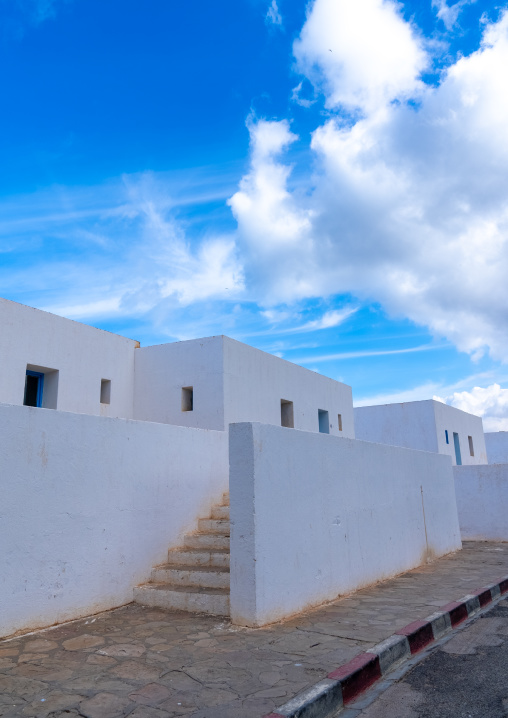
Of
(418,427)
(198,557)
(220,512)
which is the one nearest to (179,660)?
(198,557)

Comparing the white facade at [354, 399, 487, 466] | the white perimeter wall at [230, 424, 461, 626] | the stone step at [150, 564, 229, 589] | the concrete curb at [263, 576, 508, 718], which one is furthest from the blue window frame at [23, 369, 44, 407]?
the white facade at [354, 399, 487, 466]

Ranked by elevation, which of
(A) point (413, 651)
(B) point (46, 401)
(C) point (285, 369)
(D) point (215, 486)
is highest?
(C) point (285, 369)

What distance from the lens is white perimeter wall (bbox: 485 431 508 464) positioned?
33.8 m

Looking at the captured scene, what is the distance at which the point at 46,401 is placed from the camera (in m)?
11.7

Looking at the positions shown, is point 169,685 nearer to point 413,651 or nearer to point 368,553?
point 413,651

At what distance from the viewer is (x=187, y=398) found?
13539mm

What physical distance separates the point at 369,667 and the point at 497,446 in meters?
33.4

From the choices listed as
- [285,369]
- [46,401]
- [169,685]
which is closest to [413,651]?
[169,685]

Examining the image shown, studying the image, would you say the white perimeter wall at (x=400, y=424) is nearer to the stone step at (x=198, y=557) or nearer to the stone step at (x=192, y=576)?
the stone step at (x=198, y=557)

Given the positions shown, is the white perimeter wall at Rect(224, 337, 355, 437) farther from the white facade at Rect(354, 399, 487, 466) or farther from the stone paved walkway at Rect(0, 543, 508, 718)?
the stone paved walkway at Rect(0, 543, 508, 718)

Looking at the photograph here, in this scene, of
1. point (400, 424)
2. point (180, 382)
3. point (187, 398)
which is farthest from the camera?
point (400, 424)

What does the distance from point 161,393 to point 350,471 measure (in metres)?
7.34

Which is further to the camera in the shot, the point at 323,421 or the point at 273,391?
the point at 323,421

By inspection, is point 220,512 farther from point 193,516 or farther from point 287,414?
point 287,414
